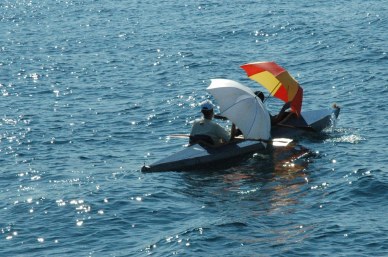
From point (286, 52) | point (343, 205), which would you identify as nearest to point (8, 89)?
point (286, 52)

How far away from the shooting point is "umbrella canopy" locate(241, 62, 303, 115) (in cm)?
3219

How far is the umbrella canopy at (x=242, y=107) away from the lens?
29.2m

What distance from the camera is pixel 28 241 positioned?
23484mm

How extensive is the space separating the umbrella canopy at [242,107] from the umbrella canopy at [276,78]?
2635 mm

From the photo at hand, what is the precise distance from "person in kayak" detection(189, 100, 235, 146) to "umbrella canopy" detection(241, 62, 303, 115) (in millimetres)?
3336

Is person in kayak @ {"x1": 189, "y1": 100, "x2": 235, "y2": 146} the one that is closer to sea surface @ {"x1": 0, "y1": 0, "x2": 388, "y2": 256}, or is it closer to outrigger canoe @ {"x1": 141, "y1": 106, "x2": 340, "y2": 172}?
outrigger canoe @ {"x1": 141, "y1": 106, "x2": 340, "y2": 172}

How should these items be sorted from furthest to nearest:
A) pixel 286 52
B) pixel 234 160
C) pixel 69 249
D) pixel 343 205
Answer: pixel 286 52 → pixel 234 160 → pixel 343 205 → pixel 69 249

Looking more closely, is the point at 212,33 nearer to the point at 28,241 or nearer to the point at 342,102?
the point at 342,102

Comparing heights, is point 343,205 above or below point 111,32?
below

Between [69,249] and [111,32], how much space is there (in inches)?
1354

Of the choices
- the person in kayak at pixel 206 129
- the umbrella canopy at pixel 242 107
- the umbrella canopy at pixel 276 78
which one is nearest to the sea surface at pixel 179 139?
the umbrella canopy at pixel 242 107

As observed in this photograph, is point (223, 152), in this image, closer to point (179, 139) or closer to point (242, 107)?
point (242, 107)

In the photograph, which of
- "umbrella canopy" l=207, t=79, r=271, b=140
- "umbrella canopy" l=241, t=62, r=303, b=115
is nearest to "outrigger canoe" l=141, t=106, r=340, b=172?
"umbrella canopy" l=207, t=79, r=271, b=140

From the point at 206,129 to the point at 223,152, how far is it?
90 centimetres
